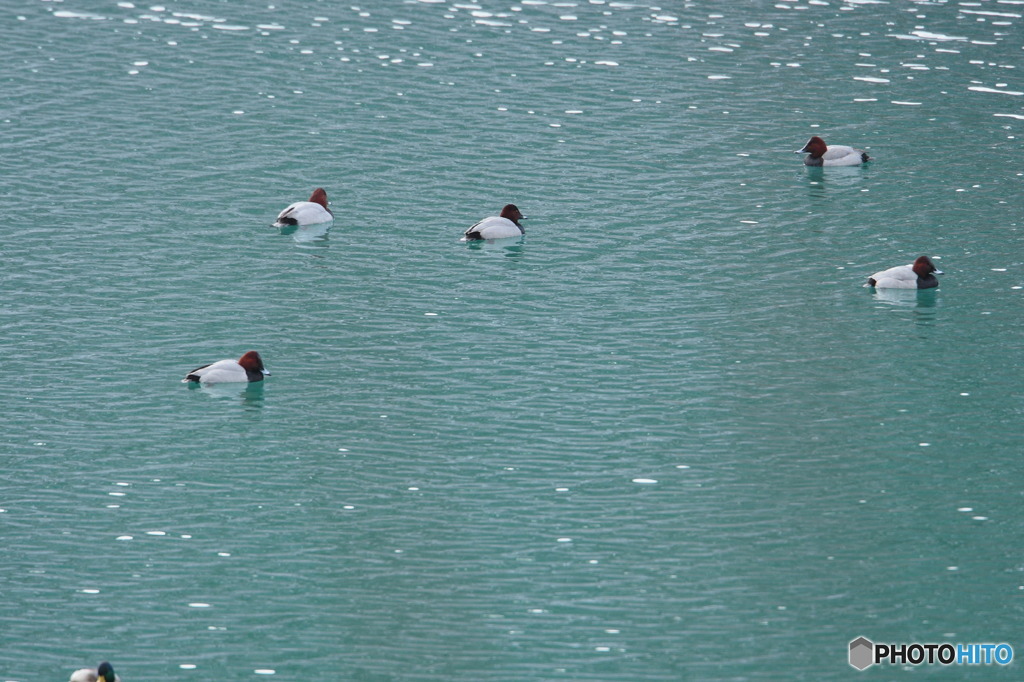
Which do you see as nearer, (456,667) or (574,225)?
(456,667)

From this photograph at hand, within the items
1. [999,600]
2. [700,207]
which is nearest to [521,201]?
[700,207]

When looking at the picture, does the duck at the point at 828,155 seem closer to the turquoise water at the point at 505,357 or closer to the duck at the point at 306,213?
the turquoise water at the point at 505,357

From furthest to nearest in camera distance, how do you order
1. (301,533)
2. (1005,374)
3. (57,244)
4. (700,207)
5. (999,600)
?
(700,207) < (57,244) < (1005,374) < (301,533) < (999,600)

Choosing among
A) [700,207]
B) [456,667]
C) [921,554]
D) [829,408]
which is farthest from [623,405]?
[700,207]

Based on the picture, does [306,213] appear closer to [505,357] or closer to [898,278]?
[505,357]

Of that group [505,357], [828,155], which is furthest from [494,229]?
[828,155]

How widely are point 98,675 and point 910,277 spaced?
18540 millimetres

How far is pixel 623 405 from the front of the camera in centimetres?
2523

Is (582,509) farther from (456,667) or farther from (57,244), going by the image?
(57,244)

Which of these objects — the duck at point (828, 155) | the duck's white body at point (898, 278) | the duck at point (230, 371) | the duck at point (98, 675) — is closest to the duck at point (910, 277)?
the duck's white body at point (898, 278)

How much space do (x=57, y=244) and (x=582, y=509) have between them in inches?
589

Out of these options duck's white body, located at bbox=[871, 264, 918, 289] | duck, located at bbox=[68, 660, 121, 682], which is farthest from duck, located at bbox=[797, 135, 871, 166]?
duck, located at bbox=[68, 660, 121, 682]

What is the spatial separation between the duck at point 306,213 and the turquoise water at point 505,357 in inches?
17.0

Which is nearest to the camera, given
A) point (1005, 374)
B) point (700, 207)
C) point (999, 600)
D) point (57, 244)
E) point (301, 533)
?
point (999, 600)
